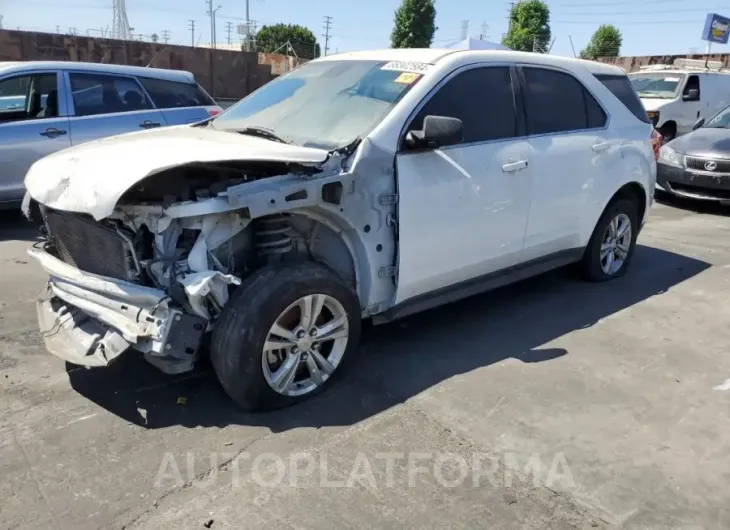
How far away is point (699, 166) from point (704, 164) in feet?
0.27

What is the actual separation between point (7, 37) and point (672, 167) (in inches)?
630

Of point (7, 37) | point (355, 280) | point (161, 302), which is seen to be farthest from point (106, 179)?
point (7, 37)

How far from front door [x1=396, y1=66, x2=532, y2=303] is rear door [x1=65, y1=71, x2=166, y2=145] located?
16.0 ft

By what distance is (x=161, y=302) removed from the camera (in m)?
3.00

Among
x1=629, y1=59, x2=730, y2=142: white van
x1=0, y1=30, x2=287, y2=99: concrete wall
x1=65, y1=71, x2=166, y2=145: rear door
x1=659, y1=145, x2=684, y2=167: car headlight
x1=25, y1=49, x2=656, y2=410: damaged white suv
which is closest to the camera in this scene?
x1=25, y1=49, x2=656, y2=410: damaged white suv

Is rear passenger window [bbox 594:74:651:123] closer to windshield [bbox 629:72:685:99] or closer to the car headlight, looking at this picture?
the car headlight

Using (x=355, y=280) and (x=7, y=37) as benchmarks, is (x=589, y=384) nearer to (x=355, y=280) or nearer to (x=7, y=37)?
(x=355, y=280)

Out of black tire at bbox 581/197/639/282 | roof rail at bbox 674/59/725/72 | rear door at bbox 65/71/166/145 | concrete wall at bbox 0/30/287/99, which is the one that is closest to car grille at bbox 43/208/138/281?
black tire at bbox 581/197/639/282

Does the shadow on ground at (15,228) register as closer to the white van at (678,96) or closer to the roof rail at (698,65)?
the white van at (678,96)

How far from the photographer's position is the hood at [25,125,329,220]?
2.97 meters

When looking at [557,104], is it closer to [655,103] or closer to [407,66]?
[407,66]

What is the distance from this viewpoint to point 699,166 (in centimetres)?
941

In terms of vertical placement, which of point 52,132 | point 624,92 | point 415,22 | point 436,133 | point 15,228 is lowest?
point 15,228

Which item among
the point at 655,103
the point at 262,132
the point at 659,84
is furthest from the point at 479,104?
the point at 659,84
